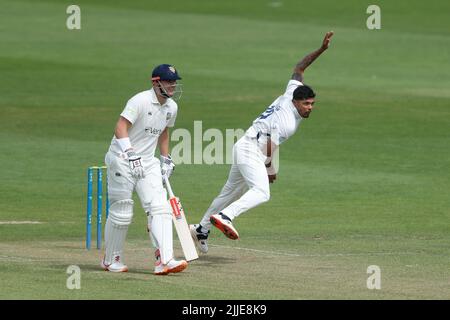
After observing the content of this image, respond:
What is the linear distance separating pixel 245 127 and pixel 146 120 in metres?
13.2

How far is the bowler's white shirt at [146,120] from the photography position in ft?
41.8

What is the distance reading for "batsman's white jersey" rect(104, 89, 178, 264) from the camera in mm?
12625

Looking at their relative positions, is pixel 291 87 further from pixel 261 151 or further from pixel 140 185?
pixel 140 185

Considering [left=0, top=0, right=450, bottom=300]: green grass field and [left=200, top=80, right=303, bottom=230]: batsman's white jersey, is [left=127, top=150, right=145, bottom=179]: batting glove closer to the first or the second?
[left=0, top=0, right=450, bottom=300]: green grass field

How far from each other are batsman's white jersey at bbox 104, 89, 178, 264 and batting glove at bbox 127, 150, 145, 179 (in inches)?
7.3

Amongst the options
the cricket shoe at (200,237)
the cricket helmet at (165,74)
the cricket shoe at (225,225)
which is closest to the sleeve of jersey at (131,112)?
the cricket helmet at (165,74)

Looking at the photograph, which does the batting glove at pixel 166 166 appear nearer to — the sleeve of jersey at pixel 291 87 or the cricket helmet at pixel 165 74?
the cricket helmet at pixel 165 74

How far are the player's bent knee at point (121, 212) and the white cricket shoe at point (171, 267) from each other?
622mm

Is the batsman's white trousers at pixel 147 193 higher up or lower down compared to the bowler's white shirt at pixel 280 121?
lower down

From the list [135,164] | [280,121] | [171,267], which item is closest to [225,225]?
[171,267]

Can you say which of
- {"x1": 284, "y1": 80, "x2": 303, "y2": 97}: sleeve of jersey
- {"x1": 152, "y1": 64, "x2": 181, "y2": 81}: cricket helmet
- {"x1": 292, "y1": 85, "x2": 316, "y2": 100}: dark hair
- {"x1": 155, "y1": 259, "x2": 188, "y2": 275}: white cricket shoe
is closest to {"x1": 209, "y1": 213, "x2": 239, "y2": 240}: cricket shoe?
{"x1": 155, "y1": 259, "x2": 188, "y2": 275}: white cricket shoe

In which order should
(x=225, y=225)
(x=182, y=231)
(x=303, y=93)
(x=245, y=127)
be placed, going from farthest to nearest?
1. (x=245, y=127)
2. (x=303, y=93)
3. (x=182, y=231)
4. (x=225, y=225)

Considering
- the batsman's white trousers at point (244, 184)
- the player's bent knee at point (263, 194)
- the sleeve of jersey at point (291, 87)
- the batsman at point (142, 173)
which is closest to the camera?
the batsman at point (142, 173)

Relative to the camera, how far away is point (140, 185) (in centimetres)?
1273
